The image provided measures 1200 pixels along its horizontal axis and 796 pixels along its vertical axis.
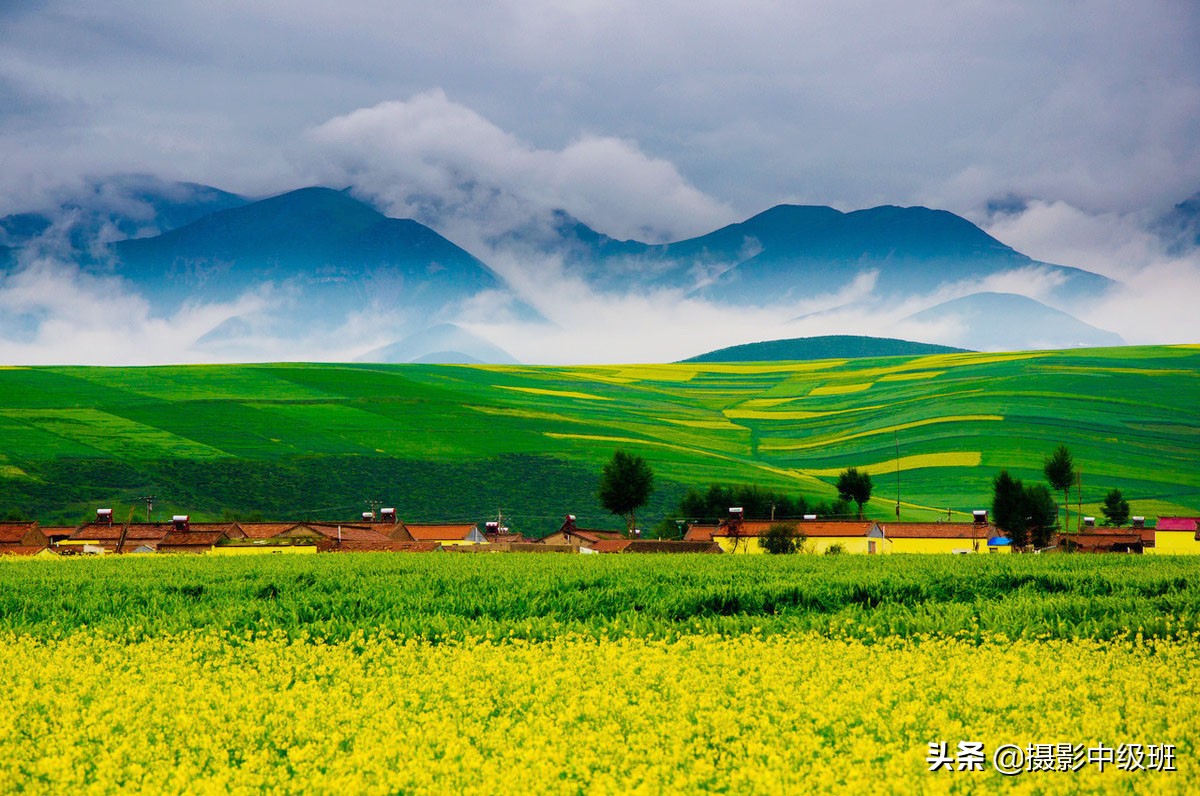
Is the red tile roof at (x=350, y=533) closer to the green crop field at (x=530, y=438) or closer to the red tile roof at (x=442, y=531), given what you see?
the red tile roof at (x=442, y=531)

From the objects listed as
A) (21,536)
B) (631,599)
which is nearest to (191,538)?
(21,536)

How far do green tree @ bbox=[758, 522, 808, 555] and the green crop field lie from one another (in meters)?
26.6

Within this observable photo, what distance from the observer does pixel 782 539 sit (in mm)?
81062

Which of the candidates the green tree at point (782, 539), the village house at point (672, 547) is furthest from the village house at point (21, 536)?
the green tree at point (782, 539)

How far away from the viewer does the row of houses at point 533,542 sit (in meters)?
74.8

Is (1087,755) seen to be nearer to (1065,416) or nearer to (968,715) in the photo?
(968,715)

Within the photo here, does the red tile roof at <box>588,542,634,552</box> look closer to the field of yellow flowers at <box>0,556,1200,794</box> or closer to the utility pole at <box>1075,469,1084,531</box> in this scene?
the utility pole at <box>1075,469,1084,531</box>

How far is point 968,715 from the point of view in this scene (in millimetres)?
16125

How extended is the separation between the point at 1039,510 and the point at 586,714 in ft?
310

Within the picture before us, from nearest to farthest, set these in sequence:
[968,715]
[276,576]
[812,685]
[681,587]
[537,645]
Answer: [968,715]
[812,685]
[537,645]
[681,587]
[276,576]

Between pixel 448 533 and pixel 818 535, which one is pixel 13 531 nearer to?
pixel 448 533

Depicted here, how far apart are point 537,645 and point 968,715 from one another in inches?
380

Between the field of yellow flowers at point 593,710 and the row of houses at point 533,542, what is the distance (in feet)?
157

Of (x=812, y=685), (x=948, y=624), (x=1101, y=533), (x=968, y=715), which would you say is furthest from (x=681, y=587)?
(x=1101, y=533)
